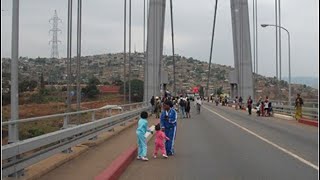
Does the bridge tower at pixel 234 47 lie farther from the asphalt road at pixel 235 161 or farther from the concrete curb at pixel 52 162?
the concrete curb at pixel 52 162

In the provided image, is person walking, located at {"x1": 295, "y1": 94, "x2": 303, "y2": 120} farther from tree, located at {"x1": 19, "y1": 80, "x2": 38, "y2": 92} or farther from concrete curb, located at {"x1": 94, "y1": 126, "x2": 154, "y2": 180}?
concrete curb, located at {"x1": 94, "y1": 126, "x2": 154, "y2": 180}

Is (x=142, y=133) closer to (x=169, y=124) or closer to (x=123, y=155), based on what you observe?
(x=123, y=155)

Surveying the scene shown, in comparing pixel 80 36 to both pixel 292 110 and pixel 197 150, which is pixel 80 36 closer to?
pixel 197 150

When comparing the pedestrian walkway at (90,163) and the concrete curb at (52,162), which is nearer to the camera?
the concrete curb at (52,162)

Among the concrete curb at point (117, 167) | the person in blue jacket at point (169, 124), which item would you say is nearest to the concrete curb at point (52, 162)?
the concrete curb at point (117, 167)

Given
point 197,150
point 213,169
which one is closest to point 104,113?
point 197,150

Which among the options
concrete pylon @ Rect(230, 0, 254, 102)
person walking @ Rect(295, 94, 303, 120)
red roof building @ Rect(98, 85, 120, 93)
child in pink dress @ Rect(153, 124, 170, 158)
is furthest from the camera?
concrete pylon @ Rect(230, 0, 254, 102)

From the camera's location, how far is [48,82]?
32.5 meters

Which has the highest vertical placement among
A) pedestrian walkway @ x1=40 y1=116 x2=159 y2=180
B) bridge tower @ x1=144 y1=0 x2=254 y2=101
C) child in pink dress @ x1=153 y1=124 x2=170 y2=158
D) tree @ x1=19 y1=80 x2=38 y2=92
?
bridge tower @ x1=144 y1=0 x2=254 y2=101

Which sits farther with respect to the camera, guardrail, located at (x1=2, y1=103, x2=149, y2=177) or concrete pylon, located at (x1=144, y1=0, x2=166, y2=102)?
concrete pylon, located at (x1=144, y1=0, x2=166, y2=102)

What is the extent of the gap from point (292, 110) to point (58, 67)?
1694 cm

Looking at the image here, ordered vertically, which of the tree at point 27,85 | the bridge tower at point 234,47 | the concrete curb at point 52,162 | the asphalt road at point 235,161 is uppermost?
the bridge tower at point 234,47

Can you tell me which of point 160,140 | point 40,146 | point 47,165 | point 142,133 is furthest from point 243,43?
point 40,146

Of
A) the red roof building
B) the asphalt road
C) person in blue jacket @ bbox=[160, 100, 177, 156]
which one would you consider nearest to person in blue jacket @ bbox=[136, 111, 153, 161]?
the asphalt road
